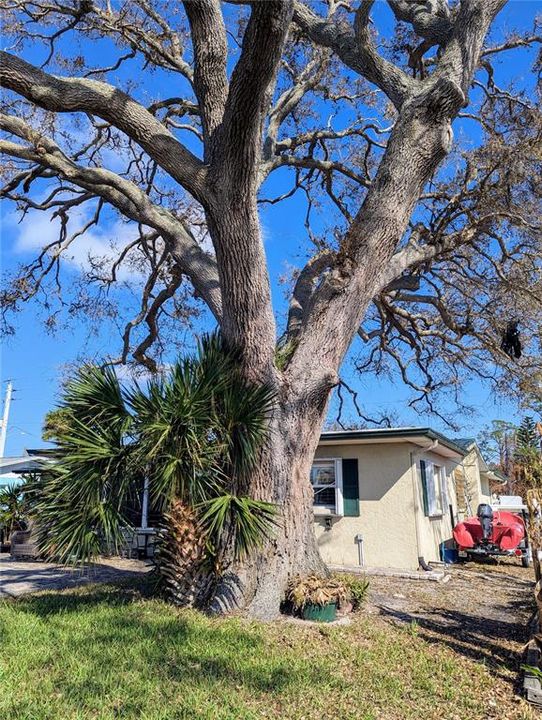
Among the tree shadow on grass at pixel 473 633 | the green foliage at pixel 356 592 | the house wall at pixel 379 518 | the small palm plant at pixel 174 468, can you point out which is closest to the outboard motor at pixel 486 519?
the house wall at pixel 379 518

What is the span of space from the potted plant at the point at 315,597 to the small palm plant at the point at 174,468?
0.79m

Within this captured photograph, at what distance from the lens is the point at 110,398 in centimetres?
693

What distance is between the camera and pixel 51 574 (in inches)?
420

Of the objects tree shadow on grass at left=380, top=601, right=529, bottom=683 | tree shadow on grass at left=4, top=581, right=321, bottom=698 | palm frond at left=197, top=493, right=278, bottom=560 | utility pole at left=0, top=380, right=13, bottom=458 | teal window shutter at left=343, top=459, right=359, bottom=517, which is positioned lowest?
tree shadow on grass at left=380, top=601, right=529, bottom=683

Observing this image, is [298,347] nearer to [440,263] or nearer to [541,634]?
[541,634]

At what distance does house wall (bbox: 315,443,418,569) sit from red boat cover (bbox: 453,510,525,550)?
2.02 m

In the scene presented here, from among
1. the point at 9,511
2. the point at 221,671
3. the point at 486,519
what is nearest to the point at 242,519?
the point at 221,671

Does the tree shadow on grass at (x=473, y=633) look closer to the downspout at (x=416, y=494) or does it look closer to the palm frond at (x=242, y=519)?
the palm frond at (x=242, y=519)

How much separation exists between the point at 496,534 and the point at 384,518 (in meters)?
3.00

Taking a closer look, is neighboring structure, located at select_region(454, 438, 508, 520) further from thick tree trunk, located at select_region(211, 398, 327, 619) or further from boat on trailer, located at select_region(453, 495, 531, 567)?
thick tree trunk, located at select_region(211, 398, 327, 619)

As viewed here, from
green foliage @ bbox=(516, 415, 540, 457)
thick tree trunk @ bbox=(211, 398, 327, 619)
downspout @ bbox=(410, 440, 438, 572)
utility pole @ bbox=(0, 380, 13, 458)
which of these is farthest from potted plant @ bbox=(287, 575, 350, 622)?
utility pole @ bbox=(0, 380, 13, 458)

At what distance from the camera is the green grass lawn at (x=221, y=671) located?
3.84m

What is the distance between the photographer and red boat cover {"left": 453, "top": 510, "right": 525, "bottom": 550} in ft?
40.5

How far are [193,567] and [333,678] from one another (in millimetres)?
2688
